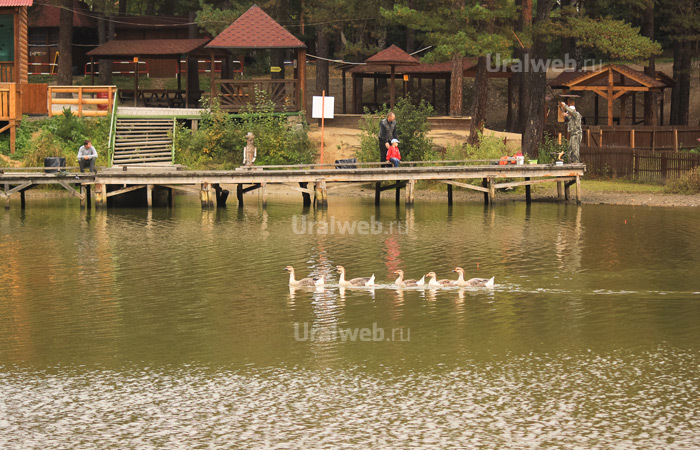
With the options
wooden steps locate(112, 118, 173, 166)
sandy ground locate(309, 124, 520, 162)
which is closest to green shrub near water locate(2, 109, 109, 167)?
wooden steps locate(112, 118, 173, 166)

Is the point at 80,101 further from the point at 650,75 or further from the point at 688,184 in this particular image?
the point at 650,75

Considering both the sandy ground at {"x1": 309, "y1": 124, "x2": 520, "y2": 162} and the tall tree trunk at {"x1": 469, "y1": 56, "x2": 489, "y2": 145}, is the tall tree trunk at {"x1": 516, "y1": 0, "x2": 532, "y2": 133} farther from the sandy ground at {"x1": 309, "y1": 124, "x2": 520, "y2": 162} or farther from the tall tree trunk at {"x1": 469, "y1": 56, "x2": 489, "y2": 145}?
the tall tree trunk at {"x1": 469, "y1": 56, "x2": 489, "y2": 145}

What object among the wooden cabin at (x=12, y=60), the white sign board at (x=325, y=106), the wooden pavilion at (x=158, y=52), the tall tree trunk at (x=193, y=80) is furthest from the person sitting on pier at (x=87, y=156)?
the tall tree trunk at (x=193, y=80)

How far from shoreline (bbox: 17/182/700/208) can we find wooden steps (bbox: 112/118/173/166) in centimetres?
275

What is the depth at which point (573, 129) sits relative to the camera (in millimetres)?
38531

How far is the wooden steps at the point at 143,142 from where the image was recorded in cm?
4309

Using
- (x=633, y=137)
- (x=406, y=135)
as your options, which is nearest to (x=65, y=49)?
(x=406, y=135)

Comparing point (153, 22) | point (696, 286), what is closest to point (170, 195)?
point (696, 286)

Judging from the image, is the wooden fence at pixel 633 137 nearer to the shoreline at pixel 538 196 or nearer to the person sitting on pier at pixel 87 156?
the shoreline at pixel 538 196

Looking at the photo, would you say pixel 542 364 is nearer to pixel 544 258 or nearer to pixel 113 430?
pixel 113 430

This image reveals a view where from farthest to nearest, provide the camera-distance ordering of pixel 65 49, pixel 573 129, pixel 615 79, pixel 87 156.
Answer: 1. pixel 65 49
2. pixel 615 79
3. pixel 573 129
4. pixel 87 156

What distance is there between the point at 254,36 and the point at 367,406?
3739cm

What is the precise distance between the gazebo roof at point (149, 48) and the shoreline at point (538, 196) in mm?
12838

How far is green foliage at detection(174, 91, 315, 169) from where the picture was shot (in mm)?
46031
